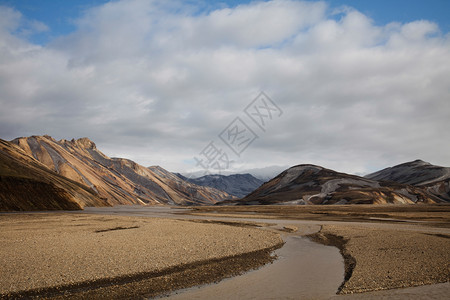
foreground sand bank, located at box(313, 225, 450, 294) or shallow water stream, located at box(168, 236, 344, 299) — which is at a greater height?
foreground sand bank, located at box(313, 225, 450, 294)

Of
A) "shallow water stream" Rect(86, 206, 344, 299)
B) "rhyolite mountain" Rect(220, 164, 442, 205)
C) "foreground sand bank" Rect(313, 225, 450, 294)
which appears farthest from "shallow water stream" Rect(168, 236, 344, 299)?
"rhyolite mountain" Rect(220, 164, 442, 205)

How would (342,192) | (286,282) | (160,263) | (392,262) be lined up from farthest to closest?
(342,192) → (392,262) → (160,263) → (286,282)

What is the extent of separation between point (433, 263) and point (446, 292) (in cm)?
629

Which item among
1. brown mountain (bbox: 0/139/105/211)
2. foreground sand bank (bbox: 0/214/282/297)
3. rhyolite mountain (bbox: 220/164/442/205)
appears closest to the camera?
foreground sand bank (bbox: 0/214/282/297)

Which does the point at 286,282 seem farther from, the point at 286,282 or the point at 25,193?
the point at 25,193

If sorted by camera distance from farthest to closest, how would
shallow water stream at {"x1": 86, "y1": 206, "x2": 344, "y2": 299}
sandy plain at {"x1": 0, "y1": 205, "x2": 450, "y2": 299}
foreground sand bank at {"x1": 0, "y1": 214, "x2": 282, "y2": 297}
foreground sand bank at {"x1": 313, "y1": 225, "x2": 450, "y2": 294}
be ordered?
foreground sand bank at {"x1": 313, "y1": 225, "x2": 450, "y2": 294}
foreground sand bank at {"x1": 0, "y1": 214, "x2": 282, "y2": 297}
sandy plain at {"x1": 0, "y1": 205, "x2": 450, "y2": 299}
shallow water stream at {"x1": 86, "y1": 206, "x2": 344, "y2": 299}

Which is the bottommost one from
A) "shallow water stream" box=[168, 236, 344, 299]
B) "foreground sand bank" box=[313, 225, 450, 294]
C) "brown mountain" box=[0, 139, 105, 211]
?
"shallow water stream" box=[168, 236, 344, 299]

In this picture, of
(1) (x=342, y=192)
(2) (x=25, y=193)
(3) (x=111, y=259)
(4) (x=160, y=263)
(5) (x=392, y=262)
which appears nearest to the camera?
(4) (x=160, y=263)

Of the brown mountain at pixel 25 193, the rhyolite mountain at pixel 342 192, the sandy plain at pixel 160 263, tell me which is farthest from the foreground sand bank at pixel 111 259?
the rhyolite mountain at pixel 342 192

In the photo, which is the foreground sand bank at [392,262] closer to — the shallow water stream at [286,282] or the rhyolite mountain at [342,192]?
the shallow water stream at [286,282]

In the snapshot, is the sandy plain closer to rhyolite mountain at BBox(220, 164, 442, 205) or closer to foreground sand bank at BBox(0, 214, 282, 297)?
foreground sand bank at BBox(0, 214, 282, 297)

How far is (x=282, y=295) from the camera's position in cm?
1427

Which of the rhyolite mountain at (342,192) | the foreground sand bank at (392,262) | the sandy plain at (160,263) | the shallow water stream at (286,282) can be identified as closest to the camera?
the shallow water stream at (286,282)

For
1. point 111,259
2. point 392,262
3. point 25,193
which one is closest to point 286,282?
point 392,262
